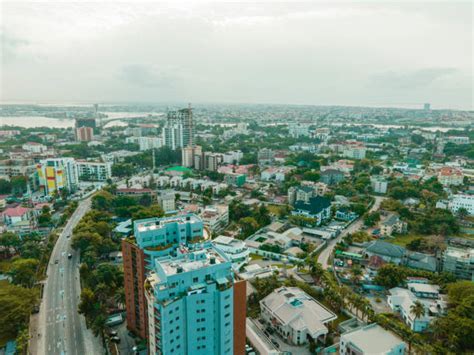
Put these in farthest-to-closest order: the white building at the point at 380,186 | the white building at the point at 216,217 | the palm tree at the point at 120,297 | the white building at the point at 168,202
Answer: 1. the white building at the point at 380,186
2. the white building at the point at 168,202
3. the white building at the point at 216,217
4. the palm tree at the point at 120,297

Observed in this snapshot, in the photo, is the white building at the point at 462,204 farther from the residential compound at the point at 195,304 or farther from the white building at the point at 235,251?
the residential compound at the point at 195,304

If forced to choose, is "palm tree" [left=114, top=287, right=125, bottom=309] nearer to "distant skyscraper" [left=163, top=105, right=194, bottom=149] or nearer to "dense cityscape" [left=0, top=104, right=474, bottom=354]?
"dense cityscape" [left=0, top=104, right=474, bottom=354]

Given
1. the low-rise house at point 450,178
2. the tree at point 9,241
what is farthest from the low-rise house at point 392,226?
the tree at point 9,241

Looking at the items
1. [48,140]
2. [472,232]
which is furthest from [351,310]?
[48,140]

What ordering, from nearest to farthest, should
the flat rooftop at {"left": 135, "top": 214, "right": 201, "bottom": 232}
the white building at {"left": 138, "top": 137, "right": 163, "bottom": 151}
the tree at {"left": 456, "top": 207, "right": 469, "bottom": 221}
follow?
the flat rooftop at {"left": 135, "top": 214, "right": 201, "bottom": 232} < the tree at {"left": 456, "top": 207, "right": 469, "bottom": 221} < the white building at {"left": 138, "top": 137, "right": 163, "bottom": 151}

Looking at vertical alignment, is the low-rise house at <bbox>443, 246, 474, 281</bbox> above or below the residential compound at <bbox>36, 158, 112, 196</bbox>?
below

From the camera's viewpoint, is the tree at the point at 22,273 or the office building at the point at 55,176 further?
the office building at the point at 55,176

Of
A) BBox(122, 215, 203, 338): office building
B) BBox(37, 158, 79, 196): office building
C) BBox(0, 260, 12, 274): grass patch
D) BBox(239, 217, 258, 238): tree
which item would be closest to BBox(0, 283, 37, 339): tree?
BBox(122, 215, 203, 338): office building
